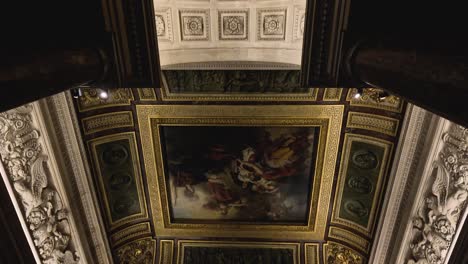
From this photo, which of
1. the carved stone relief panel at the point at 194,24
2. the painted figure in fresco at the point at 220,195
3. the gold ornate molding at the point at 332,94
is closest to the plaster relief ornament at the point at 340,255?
the painted figure in fresco at the point at 220,195

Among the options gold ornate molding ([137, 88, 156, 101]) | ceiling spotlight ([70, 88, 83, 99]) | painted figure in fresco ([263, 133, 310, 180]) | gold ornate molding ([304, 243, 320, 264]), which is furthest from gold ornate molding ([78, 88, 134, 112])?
gold ornate molding ([304, 243, 320, 264])

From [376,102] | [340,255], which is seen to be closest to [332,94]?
[376,102]

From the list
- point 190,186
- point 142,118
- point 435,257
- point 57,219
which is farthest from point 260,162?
point 57,219

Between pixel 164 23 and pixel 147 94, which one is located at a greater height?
pixel 164 23

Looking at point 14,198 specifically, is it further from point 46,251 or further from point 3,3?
point 3,3

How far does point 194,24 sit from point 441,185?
5.68 meters

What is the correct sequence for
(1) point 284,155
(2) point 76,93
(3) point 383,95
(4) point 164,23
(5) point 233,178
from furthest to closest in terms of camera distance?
1. (5) point 233,178
2. (1) point 284,155
3. (4) point 164,23
4. (3) point 383,95
5. (2) point 76,93

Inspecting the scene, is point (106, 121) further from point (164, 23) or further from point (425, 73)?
point (425, 73)

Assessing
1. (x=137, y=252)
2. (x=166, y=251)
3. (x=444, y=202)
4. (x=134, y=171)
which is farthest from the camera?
(x=166, y=251)

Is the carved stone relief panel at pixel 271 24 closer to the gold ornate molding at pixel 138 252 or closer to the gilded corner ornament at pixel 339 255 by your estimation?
the gilded corner ornament at pixel 339 255

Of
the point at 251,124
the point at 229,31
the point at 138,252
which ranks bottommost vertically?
the point at 138,252

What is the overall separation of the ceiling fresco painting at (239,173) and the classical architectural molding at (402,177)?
1.35 ft

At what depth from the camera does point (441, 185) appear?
19.4ft

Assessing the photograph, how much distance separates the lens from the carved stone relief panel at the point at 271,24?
7148 millimetres
